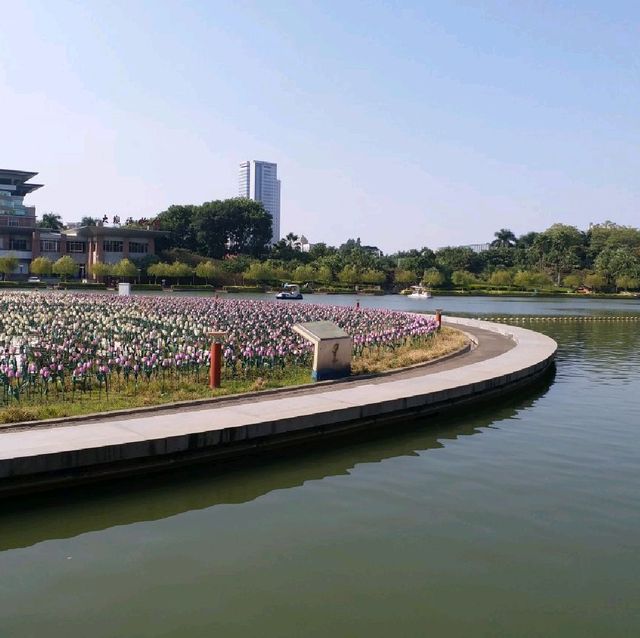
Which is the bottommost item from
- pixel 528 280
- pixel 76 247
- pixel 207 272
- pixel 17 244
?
pixel 207 272

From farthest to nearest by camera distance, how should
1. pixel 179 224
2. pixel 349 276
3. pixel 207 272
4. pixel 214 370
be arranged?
pixel 179 224
pixel 349 276
pixel 207 272
pixel 214 370

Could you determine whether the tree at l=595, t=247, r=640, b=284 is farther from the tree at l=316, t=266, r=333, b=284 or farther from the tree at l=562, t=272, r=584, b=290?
the tree at l=316, t=266, r=333, b=284

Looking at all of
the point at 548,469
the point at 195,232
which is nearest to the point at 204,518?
the point at 548,469

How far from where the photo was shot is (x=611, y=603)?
22.1 ft

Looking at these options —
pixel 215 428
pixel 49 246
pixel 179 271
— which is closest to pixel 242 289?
pixel 179 271

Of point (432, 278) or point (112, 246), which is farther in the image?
point (432, 278)

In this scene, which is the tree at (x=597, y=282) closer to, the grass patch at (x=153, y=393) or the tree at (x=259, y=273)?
the tree at (x=259, y=273)

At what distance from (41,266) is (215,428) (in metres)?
88.9

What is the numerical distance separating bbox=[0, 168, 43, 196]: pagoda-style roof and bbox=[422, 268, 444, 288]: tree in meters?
69.6

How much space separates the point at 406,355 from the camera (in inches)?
786

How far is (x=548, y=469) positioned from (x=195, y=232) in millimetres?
115217

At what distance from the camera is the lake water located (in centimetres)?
633

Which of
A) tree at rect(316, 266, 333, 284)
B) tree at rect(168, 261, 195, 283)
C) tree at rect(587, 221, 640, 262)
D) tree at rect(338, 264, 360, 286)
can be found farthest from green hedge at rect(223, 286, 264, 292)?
tree at rect(587, 221, 640, 262)

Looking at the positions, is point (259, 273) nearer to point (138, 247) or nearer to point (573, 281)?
point (138, 247)
